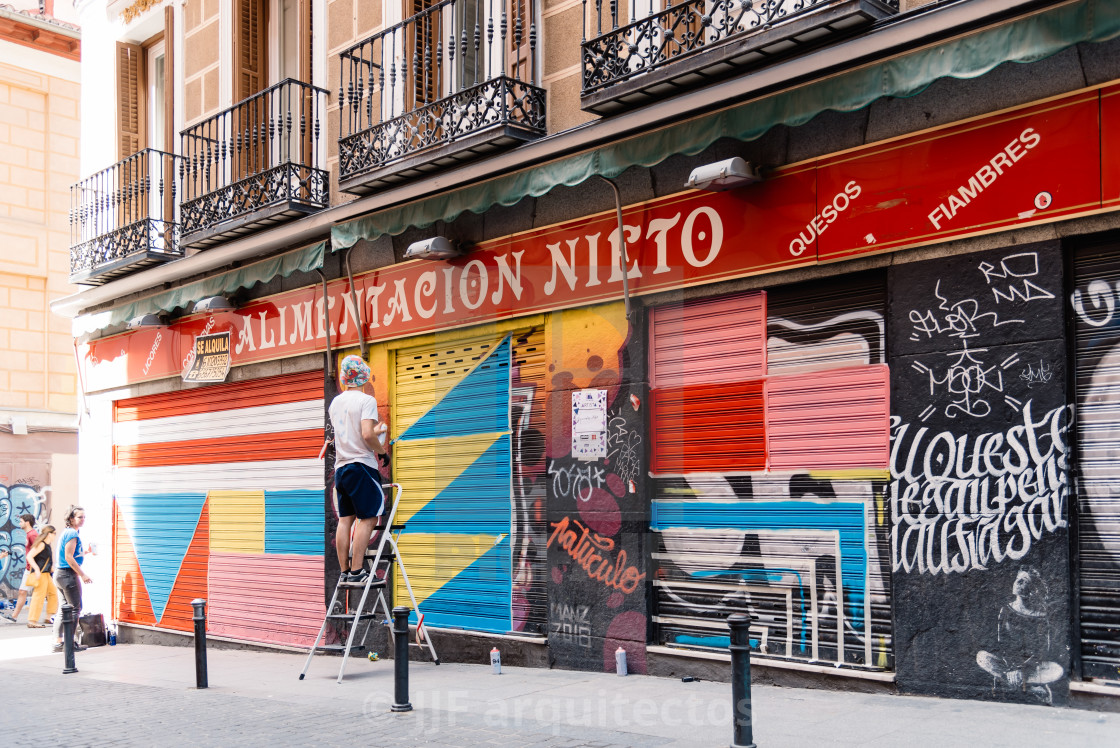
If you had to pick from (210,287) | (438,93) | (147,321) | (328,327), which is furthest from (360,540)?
(147,321)

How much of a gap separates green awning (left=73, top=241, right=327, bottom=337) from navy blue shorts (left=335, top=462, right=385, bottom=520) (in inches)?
122

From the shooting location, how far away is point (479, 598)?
9695 millimetres

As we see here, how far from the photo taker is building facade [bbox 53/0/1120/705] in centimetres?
613

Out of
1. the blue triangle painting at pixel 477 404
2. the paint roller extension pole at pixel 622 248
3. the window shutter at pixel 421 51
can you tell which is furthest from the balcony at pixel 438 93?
the blue triangle painting at pixel 477 404

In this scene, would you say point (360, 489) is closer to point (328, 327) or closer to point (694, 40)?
point (328, 327)

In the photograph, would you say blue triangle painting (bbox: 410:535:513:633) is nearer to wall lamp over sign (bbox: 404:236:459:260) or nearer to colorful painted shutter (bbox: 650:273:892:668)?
colorful painted shutter (bbox: 650:273:892:668)

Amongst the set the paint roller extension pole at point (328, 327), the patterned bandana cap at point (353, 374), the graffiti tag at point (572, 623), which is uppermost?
the paint roller extension pole at point (328, 327)

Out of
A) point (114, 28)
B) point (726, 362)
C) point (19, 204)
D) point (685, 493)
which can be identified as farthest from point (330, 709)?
point (19, 204)

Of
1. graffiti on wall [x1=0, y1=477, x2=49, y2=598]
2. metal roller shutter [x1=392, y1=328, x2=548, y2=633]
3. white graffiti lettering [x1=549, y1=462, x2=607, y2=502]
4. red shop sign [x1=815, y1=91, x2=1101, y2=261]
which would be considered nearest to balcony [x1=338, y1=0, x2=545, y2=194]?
metal roller shutter [x1=392, y1=328, x2=548, y2=633]

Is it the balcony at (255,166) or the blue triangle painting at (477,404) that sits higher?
the balcony at (255,166)

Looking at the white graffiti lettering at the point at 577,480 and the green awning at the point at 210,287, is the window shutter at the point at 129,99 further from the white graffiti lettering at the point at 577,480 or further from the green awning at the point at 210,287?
the white graffiti lettering at the point at 577,480

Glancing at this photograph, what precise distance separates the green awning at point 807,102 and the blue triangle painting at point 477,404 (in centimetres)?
145

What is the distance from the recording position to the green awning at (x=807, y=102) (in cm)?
584

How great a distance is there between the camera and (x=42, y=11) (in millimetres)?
22453
